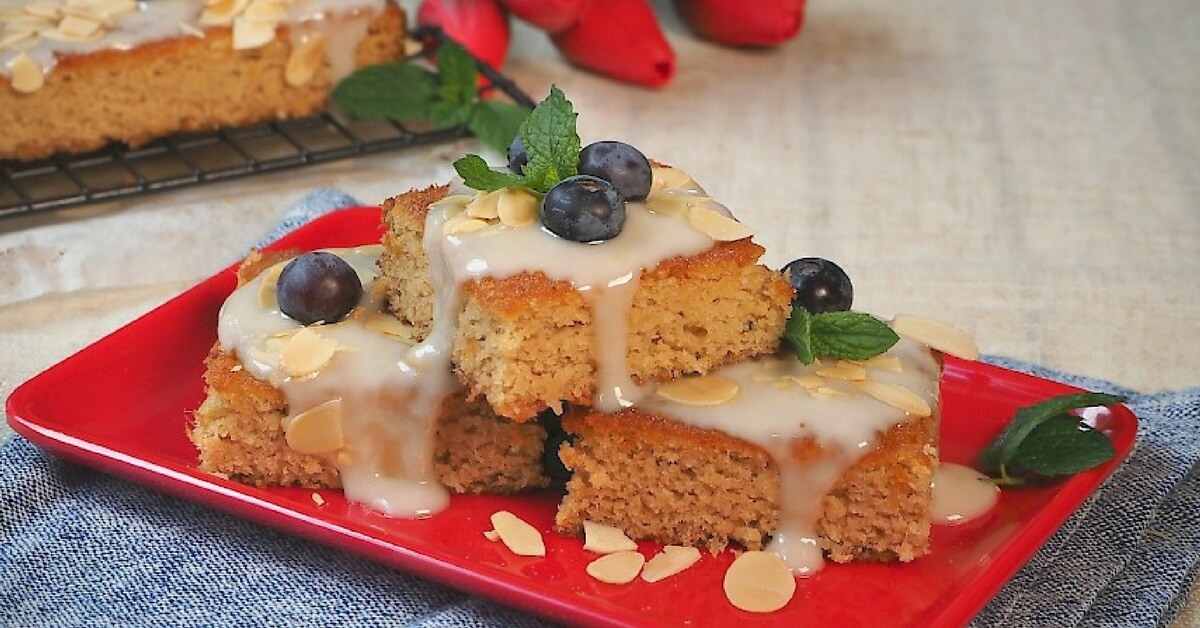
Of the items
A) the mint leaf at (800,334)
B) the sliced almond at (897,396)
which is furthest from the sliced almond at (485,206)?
the sliced almond at (897,396)

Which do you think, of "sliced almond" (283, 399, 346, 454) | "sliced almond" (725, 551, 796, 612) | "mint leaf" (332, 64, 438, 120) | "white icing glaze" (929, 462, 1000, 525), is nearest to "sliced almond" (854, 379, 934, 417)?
"white icing glaze" (929, 462, 1000, 525)

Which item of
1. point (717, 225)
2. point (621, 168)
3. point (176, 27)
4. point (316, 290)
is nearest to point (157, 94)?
point (176, 27)

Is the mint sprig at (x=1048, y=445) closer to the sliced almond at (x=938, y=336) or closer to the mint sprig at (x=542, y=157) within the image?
the sliced almond at (x=938, y=336)

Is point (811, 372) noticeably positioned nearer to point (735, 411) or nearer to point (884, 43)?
point (735, 411)

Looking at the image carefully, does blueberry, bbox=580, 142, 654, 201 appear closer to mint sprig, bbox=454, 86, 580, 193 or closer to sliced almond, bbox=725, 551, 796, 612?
mint sprig, bbox=454, 86, 580, 193

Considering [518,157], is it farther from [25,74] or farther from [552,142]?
[25,74]

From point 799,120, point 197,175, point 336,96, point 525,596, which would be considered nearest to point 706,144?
point 799,120
